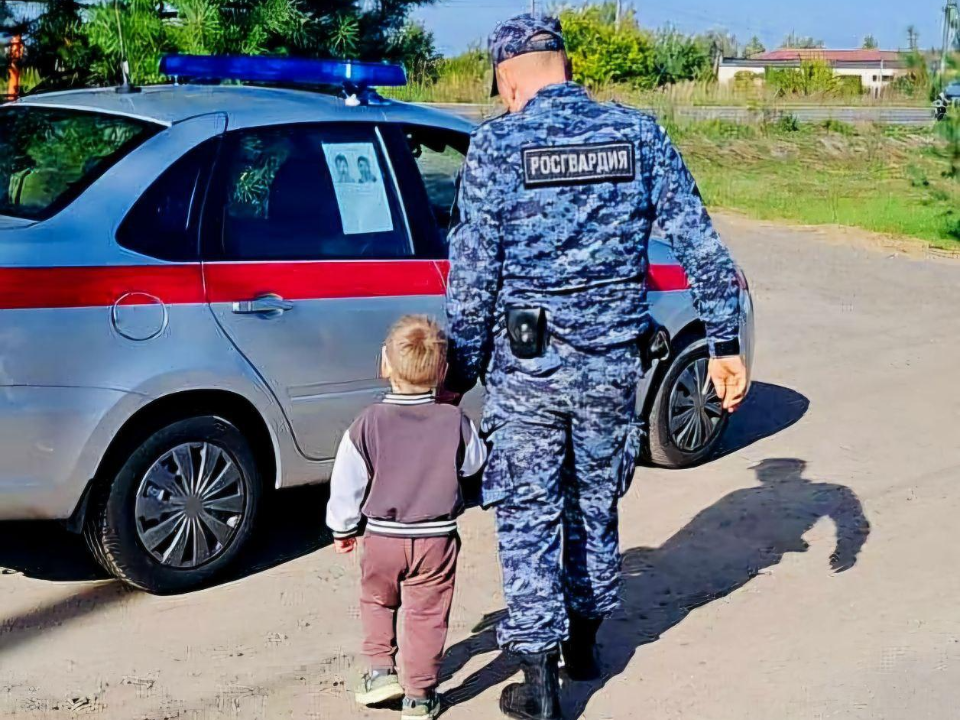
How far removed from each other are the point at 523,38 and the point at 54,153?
78.0 inches

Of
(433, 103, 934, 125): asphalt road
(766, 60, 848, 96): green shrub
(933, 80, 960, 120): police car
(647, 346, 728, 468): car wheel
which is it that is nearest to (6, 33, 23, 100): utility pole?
(647, 346, 728, 468): car wheel

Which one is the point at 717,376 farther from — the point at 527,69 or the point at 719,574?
the point at 719,574

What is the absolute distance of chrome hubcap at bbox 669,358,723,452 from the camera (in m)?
6.20

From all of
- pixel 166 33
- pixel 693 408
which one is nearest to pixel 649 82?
pixel 166 33

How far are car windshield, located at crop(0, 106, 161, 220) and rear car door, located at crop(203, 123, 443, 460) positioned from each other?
372 mm

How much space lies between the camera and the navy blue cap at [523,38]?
142 inches

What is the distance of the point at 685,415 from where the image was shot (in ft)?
20.5

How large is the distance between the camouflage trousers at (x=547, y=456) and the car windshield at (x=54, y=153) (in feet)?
5.41

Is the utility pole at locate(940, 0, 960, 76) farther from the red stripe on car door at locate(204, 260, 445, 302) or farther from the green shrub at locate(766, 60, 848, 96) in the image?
the green shrub at locate(766, 60, 848, 96)

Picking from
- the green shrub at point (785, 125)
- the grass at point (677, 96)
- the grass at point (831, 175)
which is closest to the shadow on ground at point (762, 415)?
the grass at point (831, 175)

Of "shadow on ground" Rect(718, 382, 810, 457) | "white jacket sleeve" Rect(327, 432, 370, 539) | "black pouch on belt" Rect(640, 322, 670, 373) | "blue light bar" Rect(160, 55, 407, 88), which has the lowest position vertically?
"shadow on ground" Rect(718, 382, 810, 457)

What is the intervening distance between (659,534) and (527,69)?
2498 millimetres

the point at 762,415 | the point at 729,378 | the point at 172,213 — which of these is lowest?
the point at 762,415

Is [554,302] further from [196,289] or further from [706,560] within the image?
[706,560]
